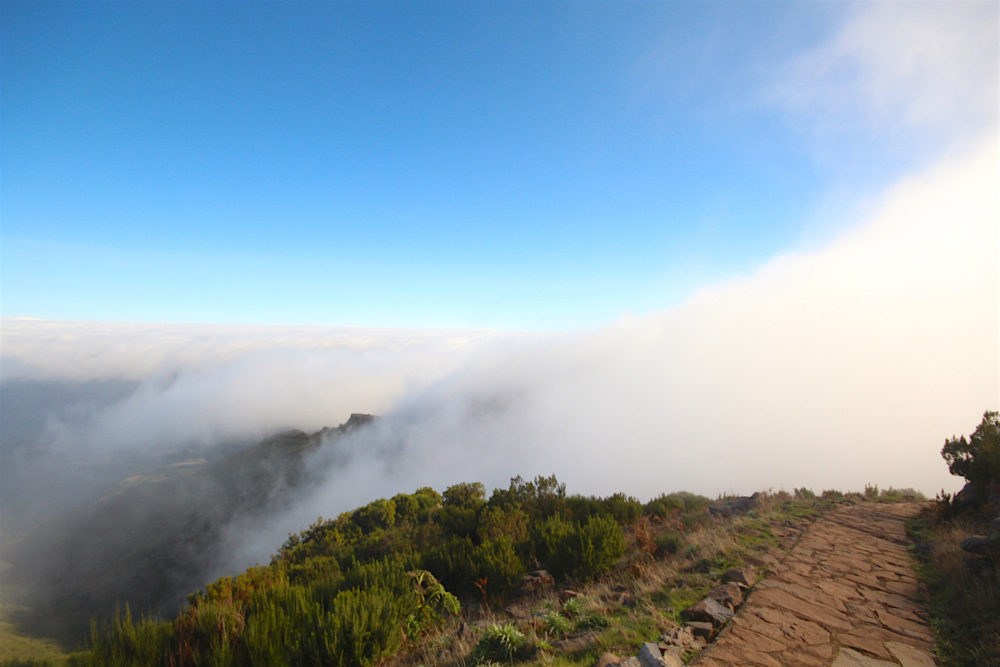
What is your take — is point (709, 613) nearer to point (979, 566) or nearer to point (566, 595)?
point (566, 595)

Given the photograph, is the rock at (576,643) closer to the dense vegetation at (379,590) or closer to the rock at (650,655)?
the rock at (650,655)

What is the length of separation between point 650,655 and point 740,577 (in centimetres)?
297

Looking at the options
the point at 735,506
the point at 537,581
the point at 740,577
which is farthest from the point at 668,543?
the point at 735,506

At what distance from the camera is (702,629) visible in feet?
13.5

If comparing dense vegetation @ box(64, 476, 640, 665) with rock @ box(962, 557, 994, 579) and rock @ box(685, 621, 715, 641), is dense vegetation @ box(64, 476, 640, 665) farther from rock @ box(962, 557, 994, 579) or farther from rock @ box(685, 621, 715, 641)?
rock @ box(962, 557, 994, 579)

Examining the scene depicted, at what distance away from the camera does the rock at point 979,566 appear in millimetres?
5098

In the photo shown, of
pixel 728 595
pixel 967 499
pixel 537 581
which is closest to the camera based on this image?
pixel 728 595

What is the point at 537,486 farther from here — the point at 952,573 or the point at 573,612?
the point at 952,573

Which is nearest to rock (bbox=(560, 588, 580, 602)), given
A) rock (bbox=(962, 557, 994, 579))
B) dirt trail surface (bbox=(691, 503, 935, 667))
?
dirt trail surface (bbox=(691, 503, 935, 667))

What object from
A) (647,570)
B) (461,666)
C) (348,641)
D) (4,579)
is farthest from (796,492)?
(4,579)

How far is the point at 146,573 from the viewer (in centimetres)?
5759

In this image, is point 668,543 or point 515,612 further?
point 668,543

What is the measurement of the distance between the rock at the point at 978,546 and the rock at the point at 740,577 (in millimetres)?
3191

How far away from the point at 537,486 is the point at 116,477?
568 ft
